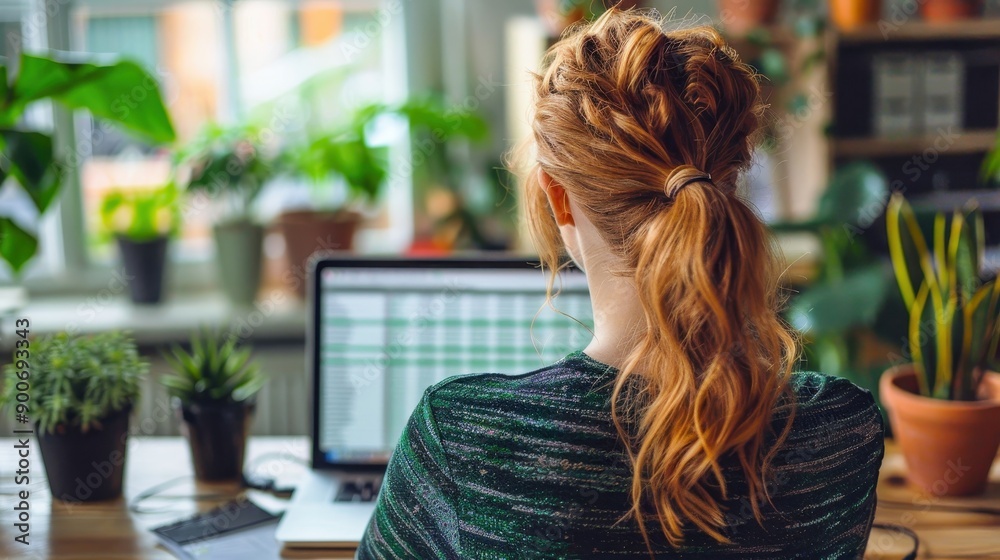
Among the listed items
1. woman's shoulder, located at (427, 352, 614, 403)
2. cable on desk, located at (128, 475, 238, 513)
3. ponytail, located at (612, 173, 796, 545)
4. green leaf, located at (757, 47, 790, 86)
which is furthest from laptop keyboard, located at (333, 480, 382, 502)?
green leaf, located at (757, 47, 790, 86)

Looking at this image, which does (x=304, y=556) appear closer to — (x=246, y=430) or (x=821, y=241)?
(x=246, y=430)

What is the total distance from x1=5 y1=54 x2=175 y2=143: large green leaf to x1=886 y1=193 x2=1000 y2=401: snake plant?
1075 mm

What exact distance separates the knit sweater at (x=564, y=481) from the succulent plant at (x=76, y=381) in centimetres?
54

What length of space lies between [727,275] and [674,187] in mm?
82

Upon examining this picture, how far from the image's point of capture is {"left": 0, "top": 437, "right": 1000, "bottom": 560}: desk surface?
1.11 metres

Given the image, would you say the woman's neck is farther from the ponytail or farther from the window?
the window

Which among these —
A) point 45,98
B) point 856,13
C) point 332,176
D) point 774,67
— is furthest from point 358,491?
point 856,13

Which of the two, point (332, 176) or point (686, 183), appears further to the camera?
point (332, 176)

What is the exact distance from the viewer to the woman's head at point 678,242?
29.4 inches

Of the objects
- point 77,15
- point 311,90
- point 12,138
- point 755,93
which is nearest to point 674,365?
point 755,93

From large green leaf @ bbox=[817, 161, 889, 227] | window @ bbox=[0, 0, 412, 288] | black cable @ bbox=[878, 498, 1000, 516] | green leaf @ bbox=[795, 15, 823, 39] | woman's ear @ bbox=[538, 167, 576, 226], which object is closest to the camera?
woman's ear @ bbox=[538, 167, 576, 226]

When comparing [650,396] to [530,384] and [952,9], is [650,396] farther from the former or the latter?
[952,9]

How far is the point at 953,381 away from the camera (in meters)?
1.24

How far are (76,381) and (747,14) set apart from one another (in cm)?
187
